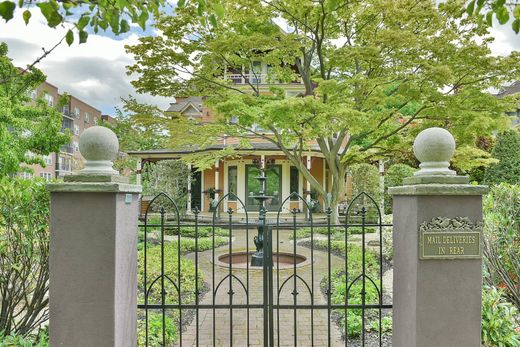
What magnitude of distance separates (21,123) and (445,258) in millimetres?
13042

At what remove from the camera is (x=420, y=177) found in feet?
9.39

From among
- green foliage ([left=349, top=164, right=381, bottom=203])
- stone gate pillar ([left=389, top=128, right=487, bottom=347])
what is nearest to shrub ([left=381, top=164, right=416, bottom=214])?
green foliage ([left=349, top=164, right=381, bottom=203])

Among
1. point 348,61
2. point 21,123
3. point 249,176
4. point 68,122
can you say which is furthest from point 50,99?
point 348,61

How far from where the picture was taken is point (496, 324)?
3.47 meters

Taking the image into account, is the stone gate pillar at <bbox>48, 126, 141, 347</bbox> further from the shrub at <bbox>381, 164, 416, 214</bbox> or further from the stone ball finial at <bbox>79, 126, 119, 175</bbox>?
the shrub at <bbox>381, 164, 416, 214</bbox>

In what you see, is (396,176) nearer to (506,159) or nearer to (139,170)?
(506,159)

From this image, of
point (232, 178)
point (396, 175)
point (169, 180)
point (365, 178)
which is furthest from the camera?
point (232, 178)

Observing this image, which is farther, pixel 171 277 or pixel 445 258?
pixel 171 277

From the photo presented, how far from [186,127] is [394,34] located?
22.2 feet

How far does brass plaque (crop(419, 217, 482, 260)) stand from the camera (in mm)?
2793

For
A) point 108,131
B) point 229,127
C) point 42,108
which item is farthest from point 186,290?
point 42,108

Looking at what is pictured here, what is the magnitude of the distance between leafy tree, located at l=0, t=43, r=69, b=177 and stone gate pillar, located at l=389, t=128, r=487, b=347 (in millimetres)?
11771

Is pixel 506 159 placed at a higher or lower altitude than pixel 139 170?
higher

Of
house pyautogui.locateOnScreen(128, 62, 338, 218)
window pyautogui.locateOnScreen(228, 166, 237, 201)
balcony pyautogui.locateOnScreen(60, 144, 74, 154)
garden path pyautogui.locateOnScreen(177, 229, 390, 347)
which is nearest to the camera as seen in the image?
garden path pyautogui.locateOnScreen(177, 229, 390, 347)
